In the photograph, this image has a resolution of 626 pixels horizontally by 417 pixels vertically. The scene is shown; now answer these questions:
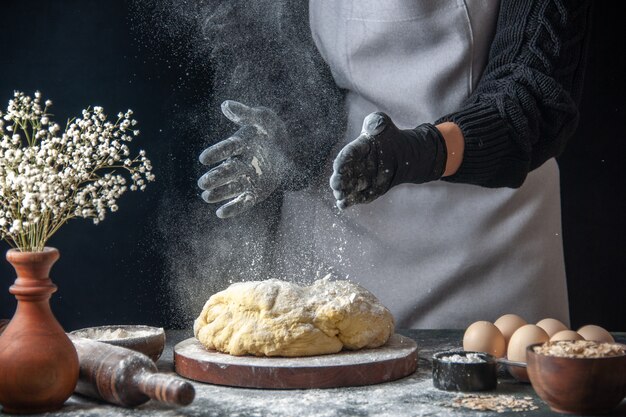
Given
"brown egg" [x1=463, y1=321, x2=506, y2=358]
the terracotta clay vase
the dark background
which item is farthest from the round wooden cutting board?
the dark background

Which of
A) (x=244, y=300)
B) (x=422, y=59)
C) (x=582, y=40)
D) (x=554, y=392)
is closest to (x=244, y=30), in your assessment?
(x=422, y=59)

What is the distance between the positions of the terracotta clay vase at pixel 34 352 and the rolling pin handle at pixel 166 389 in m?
0.13

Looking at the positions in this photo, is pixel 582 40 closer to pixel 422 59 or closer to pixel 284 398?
pixel 422 59

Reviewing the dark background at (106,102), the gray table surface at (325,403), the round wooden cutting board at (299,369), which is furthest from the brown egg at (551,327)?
the dark background at (106,102)

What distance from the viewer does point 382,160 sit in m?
1.81

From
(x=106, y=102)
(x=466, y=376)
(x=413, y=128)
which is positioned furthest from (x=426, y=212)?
(x=106, y=102)

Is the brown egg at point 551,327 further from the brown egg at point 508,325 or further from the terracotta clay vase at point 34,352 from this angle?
the terracotta clay vase at point 34,352

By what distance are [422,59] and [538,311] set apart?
2.53ft

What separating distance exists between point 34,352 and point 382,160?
0.81 meters

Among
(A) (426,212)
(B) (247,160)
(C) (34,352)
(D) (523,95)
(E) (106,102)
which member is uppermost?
(E) (106,102)

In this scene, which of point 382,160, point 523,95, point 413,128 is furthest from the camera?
point 413,128

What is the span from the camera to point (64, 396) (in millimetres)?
1377

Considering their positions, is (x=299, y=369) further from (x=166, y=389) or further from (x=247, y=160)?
(x=247, y=160)

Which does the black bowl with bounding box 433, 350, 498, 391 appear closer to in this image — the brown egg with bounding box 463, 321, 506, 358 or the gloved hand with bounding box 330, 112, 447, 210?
the brown egg with bounding box 463, 321, 506, 358
